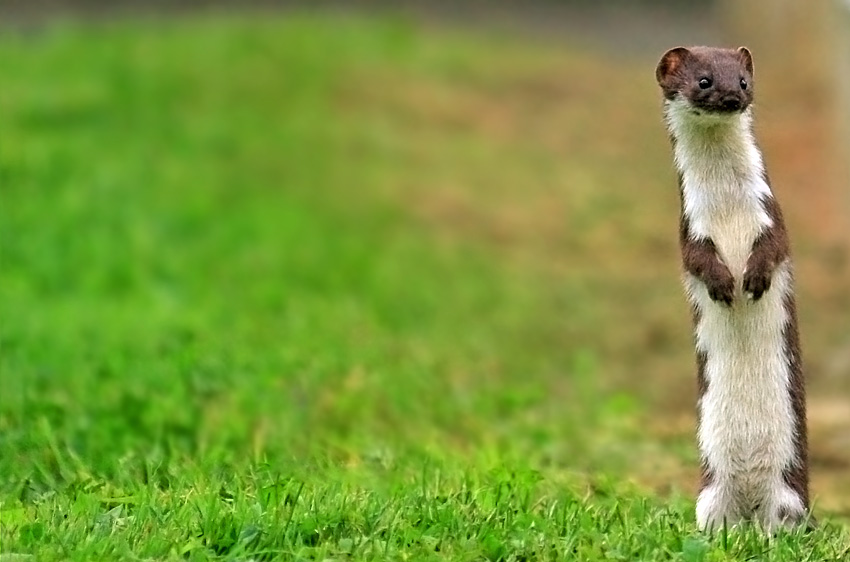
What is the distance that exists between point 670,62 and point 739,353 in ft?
3.48

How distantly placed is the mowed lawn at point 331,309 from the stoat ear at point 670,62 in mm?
1515

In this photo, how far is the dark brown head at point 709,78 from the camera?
5410 mm

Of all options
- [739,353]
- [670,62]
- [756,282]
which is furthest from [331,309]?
[756,282]

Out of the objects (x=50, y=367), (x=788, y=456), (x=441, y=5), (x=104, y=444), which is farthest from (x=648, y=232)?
(x=441, y=5)

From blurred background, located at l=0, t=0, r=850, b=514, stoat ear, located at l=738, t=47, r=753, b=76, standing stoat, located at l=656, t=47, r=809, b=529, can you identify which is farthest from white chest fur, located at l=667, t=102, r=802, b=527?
blurred background, located at l=0, t=0, r=850, b=514

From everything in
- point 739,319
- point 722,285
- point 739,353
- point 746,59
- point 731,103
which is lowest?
point 739,353

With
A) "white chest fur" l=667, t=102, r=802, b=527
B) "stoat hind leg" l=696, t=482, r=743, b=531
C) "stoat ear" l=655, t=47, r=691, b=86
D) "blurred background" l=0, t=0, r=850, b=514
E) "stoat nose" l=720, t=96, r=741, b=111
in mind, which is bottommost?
"blurred background" l=0, t=0, r=850, b=514

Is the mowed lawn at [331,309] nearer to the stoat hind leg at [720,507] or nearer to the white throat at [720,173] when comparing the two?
the stoat hind leg at [720,507]

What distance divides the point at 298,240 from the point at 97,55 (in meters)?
8.07

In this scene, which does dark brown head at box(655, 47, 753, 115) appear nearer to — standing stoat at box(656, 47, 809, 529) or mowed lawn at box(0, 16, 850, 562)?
standing stoat at box(656, 47, 809, 529)

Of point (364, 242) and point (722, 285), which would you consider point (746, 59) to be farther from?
point (364, 242)

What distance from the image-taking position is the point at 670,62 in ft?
18.6

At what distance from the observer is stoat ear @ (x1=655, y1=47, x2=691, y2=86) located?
222 inches

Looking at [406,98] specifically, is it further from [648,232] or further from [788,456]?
[788,456]
